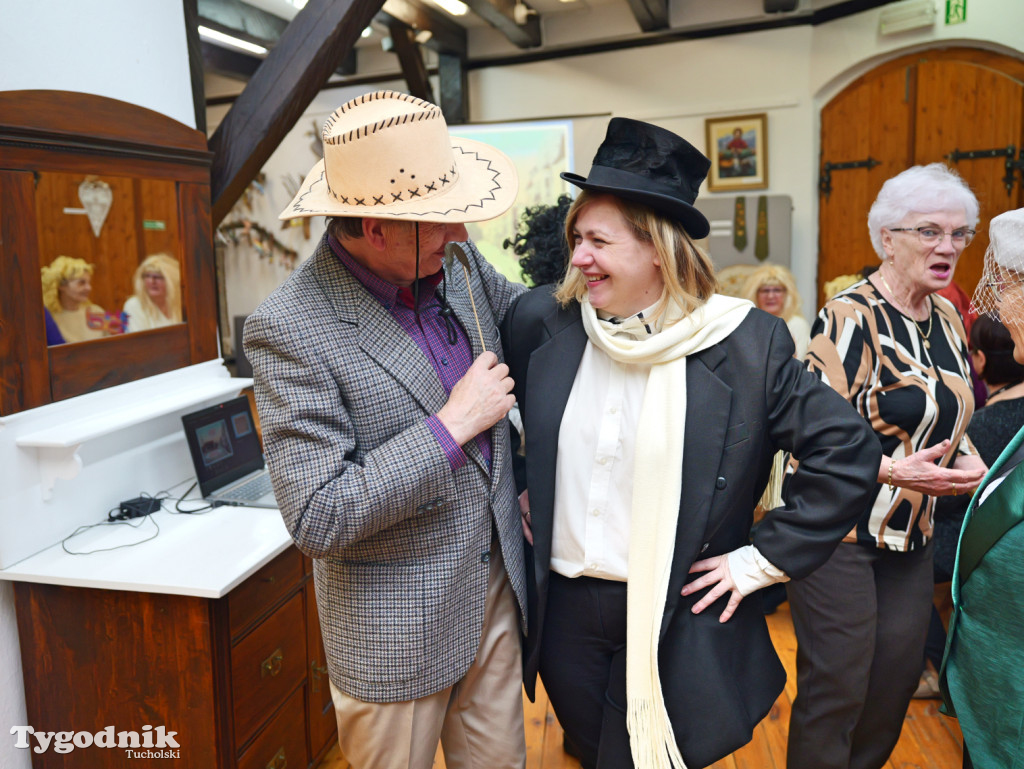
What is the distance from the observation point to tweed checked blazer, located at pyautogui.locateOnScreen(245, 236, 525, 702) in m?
1.31

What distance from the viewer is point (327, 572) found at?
151 centimetres

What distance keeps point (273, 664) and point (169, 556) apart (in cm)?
44

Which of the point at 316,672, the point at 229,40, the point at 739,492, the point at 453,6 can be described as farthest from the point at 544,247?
the point at 229,40

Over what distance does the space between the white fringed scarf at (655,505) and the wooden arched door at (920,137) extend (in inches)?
189

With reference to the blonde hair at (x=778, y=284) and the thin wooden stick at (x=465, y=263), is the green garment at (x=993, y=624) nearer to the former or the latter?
the thin wooden stick at (x=465, y=263)

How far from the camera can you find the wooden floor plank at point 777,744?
8.35 feet

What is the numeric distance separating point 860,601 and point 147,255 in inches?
93.7

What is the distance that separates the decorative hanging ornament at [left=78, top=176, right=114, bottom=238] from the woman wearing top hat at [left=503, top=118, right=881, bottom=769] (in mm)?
1530

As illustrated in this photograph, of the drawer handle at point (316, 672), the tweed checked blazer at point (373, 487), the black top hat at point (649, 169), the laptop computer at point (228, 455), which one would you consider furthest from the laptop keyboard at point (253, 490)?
the black top hat at point (649, 169)

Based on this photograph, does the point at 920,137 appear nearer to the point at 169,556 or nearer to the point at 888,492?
the point at 888,492

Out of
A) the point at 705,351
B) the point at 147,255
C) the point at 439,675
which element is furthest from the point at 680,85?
the point at 439,675

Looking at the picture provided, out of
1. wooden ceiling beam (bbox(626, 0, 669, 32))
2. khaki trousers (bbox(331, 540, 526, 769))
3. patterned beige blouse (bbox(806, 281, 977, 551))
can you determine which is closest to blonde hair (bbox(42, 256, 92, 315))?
khaki trousers (bbox(331, 540, 526, 769))

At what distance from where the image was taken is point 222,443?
275 cm

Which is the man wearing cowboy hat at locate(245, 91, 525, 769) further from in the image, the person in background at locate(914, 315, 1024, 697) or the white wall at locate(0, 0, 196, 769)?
the person in background at locate(914, 315, 1024, 697)
